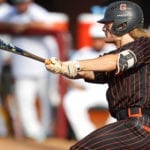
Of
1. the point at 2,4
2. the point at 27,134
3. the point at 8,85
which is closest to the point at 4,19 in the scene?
the point at 2,4

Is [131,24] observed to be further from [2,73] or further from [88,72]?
[2,73]

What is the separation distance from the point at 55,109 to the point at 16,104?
56 centimetres

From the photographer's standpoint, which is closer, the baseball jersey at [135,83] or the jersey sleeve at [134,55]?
the jersey sleeve at [134,55]

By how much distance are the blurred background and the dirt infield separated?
0.01m

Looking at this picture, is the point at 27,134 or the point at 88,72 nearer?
the point at 88,72

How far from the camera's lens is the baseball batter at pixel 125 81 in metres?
5.02

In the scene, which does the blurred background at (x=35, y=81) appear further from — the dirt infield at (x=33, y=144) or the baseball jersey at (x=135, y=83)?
the baseball jersey at (x=135, y=83)

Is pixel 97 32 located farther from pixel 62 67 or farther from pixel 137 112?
pixel 62 67

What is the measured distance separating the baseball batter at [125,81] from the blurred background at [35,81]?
13.7 ft

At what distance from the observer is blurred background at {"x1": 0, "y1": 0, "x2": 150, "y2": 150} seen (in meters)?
9.58

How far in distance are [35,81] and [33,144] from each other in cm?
94

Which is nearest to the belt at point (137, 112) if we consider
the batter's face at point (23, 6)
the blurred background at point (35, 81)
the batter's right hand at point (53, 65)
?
A: the batter's right hand at point (53, 65)

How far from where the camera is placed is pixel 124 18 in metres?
5.36

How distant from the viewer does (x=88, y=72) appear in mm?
5566
